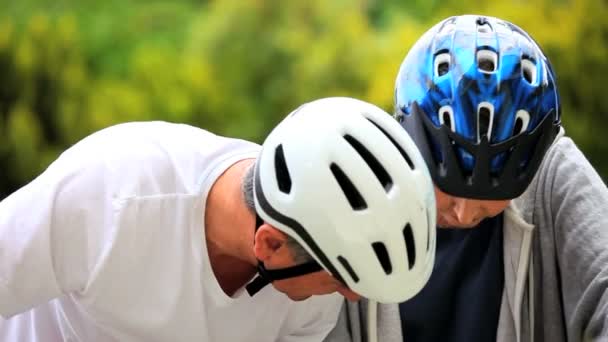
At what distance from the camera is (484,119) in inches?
38.4

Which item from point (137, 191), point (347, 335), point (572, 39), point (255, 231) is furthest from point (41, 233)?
point (572, 39)

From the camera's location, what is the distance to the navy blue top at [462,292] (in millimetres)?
1098

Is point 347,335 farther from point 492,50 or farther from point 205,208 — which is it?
point 492,50

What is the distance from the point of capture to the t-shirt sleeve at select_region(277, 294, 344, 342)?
42.5 inches

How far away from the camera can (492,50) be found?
1006mm

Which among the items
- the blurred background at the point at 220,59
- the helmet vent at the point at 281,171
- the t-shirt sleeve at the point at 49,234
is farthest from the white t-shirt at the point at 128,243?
the blurred background at the point at 220,59

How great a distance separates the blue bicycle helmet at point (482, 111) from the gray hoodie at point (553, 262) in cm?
8

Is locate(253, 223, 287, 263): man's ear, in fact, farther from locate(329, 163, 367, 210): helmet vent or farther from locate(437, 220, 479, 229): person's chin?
locate(437, 220, 479, 229): person's chin

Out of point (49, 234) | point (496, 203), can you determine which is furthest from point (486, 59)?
point (49, 234)

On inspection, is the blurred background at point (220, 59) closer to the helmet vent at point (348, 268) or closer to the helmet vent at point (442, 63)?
the helmet vent at point (442, 63)

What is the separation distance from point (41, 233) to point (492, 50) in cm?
54

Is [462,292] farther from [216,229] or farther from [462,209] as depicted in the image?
[216,229]

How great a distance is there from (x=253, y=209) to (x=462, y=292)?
34 centimetres

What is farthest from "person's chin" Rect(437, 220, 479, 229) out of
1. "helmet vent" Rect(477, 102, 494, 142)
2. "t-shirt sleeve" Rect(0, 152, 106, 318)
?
"t-shirt sleeve" Rect(0, 152, 106, 318)
